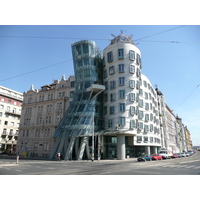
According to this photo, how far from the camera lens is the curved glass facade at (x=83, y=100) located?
40438 millimetres

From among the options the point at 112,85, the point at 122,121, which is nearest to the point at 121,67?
the point at 112,85

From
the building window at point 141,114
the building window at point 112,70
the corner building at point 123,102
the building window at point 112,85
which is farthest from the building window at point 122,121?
the building window at point 112,70

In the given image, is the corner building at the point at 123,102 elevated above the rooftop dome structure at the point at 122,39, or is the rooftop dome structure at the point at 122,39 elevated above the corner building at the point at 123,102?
the rooftop dome structure at the point at 122,39

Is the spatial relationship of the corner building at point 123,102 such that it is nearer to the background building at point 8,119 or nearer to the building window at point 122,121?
the building window at point 122,121

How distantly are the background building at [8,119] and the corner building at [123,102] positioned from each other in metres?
44.4

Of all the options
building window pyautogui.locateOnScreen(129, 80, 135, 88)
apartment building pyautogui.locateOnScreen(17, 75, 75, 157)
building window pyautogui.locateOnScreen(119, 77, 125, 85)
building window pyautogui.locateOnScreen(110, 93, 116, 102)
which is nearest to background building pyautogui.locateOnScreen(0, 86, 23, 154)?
apartment building pyautogui.locateOnScreen(17, 75, 75, 157)

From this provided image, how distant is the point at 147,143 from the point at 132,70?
2075 centimetres

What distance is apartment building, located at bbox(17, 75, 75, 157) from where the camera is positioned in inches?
2183

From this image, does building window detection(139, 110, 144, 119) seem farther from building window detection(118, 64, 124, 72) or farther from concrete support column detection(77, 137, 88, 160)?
concrete support column detection(77, 137, 88, 160)

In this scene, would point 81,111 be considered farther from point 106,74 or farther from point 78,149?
point 106,74

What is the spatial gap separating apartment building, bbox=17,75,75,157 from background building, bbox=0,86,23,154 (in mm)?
11692

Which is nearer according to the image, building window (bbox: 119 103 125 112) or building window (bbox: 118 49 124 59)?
building window (bbox: 119 103 125 112)

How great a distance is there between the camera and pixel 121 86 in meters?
44.3
